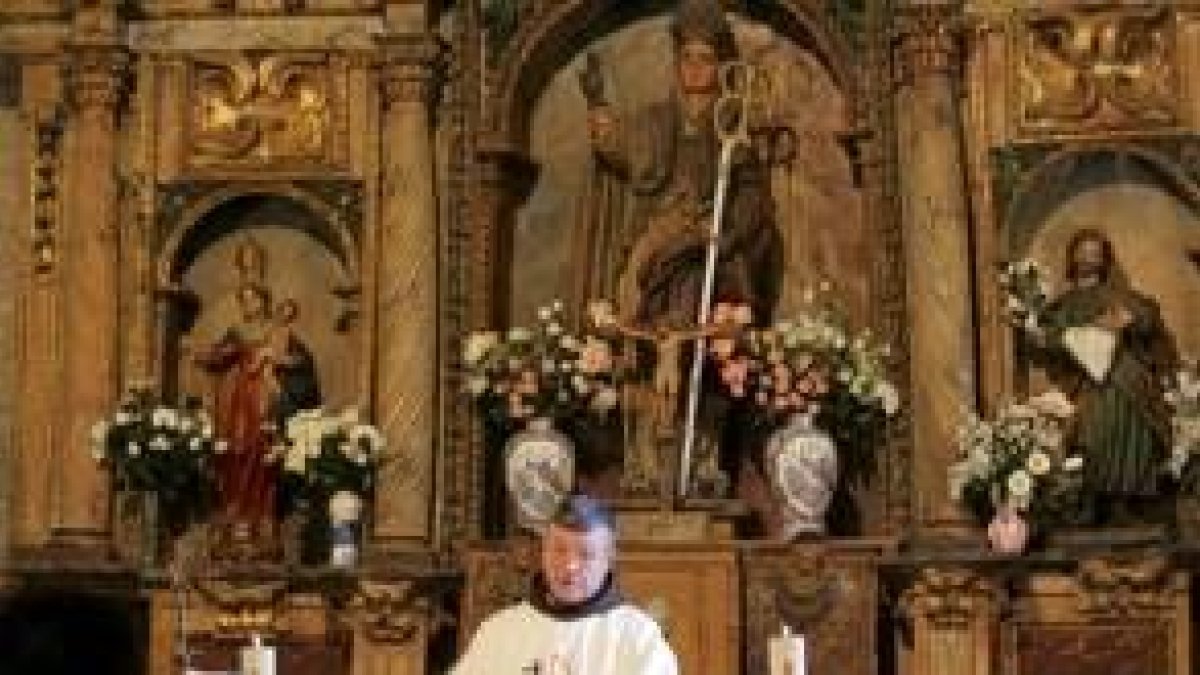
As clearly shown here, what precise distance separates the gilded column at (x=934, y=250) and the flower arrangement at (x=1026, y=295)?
21cm

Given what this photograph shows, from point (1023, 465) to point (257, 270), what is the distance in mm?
4239

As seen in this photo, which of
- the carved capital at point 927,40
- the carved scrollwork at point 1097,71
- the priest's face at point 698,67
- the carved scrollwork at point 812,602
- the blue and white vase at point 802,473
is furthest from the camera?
the priest's face at point 698,67

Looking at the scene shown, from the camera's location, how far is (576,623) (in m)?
6.62

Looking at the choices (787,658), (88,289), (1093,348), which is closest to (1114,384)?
(1093,348)

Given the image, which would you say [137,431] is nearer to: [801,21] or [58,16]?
[58,16]

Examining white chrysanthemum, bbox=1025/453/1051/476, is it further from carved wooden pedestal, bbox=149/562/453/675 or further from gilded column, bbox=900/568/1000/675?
carved wooden pedestal, bbox=149/562/453/675

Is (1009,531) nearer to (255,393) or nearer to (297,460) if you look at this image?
(297,460)

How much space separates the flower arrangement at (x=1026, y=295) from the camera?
36.1ft

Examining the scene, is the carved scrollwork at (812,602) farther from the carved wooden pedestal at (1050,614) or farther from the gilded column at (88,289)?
the gilded column at (88,289)

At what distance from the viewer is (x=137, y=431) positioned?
36.5ft

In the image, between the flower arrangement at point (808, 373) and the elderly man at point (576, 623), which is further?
the flower arrangement at point (808, 373)

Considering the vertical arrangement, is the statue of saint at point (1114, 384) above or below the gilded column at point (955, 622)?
above

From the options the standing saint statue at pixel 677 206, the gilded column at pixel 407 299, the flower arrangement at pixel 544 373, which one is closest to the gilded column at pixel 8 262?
the gilded column at pixel 407 299

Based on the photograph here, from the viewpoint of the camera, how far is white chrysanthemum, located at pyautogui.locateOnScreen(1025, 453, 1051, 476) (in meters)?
10.3
